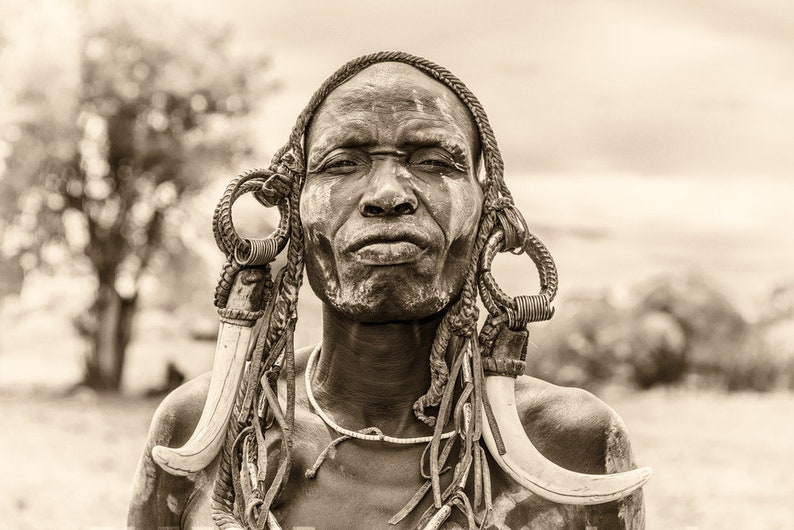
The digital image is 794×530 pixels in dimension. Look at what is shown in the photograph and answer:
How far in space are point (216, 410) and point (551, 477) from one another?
3.46 feet

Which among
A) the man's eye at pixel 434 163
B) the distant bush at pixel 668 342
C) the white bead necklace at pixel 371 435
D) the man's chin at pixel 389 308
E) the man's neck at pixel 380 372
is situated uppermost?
the man's eye at pixel 434 163

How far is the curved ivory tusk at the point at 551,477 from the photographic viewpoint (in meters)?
3.06

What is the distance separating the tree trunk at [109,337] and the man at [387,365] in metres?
20.4

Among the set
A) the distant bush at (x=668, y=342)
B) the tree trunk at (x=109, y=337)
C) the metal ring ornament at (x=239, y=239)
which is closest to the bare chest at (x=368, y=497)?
the metal ring ornament at (x=239, y=239)

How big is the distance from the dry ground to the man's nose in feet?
28.0

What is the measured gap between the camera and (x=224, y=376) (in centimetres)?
316

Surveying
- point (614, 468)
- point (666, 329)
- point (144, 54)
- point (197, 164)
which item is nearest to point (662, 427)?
point (666, 329)

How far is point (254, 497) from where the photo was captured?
2.99m

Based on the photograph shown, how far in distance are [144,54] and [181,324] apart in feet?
20.1

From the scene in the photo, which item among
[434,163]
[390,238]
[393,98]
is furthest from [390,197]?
[393,98]

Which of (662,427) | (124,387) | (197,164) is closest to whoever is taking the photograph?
(662,427)

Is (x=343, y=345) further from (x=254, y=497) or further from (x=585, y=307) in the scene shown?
(x=585, y=307)

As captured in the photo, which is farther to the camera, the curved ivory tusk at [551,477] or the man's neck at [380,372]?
the man's neck at [380,372]

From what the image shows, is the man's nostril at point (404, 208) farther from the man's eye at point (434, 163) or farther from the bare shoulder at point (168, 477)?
the bare shoulder at point (168, 477)
